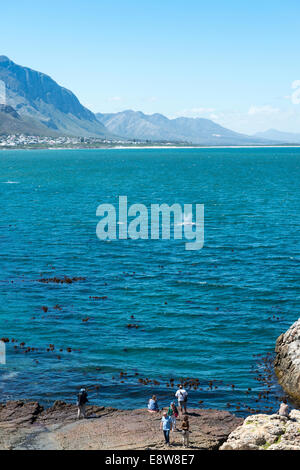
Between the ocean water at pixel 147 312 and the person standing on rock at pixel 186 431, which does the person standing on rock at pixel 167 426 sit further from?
the ocean water at pixel 147 312

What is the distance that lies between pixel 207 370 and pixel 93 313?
16522 millimetres

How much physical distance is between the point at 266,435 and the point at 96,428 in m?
10.8

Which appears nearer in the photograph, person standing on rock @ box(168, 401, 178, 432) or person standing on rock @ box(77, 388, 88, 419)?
person standing on rock @ box(168, 401, 178, 432)

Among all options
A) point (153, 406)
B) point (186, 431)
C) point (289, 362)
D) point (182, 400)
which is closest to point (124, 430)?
point (153, 406)

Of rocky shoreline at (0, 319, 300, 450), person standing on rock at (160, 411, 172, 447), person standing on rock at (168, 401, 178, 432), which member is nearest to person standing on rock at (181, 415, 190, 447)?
rocky shoreline at (0, 319, 300, 450)

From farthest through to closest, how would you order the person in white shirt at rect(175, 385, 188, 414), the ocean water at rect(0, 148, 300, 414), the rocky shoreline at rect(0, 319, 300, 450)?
the ocean water at rect(0, 148, 300, 414) → the person in white shirt at rect(175, 385, 188, 414) → the rocky shoreline at rect(0, 319, 300, 450)

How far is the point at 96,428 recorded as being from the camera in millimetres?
35531

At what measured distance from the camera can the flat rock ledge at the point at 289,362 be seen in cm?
4297

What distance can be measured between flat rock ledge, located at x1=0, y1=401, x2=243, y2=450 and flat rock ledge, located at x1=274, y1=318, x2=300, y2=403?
737 centimetres

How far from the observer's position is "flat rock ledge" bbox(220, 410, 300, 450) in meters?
31.8

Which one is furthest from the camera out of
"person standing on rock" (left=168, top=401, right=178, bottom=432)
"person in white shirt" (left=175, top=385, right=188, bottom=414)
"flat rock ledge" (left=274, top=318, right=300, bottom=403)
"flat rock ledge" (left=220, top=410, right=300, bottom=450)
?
"flat rock ledge" (left=274, top=318, right=300, bottom=403)

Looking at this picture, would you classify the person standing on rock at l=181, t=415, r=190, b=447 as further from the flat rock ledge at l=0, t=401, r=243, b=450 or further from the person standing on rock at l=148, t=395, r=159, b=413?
the person standing on rock at l=148, t=395, r=159, b=413

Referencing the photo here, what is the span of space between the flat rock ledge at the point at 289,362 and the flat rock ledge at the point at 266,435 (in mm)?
8915
